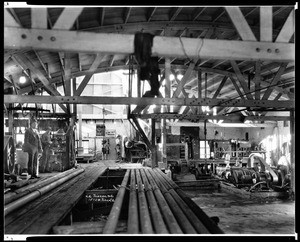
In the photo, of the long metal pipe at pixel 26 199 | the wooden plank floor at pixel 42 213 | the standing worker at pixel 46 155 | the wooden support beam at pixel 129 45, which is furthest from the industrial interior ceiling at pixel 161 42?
the long metal pipe at pixel 26 199

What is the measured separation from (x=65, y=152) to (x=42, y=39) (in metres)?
10.1

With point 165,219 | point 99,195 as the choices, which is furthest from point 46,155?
point 165,219

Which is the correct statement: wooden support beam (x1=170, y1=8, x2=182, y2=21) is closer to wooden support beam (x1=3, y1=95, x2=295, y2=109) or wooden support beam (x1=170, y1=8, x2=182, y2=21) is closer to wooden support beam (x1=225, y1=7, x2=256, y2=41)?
wooden support beam (x1=3, y1=95, x2=295, y2=109)

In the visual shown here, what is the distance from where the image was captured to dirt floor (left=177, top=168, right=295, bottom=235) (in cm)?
848

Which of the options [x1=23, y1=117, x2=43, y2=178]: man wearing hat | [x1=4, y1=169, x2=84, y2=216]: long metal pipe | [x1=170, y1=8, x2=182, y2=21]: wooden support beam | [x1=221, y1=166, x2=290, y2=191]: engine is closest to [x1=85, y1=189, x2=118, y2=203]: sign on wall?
[x1=4, y1=169, x2=84, y2=216]: long metal pipe

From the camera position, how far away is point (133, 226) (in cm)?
410

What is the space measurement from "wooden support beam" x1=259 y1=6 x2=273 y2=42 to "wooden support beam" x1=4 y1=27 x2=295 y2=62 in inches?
5.0

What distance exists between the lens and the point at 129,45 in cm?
387

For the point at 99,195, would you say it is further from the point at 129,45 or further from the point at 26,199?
the point at 129,45

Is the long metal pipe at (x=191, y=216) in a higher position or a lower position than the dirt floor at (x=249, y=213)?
higher

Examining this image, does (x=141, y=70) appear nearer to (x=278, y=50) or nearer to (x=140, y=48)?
(x=140, y=48)

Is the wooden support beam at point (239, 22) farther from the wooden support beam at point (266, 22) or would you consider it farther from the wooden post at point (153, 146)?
the wooden post at point (153, 146)

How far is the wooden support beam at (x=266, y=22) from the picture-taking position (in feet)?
13.4
